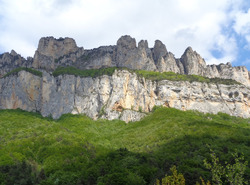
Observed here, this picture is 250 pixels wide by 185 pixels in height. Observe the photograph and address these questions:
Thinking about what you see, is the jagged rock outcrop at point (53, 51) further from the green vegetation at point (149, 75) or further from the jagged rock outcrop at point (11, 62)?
the green vegetation at point (149, 75)

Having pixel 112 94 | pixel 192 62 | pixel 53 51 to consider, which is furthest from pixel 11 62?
pixel 192 62

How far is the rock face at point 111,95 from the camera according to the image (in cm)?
12688

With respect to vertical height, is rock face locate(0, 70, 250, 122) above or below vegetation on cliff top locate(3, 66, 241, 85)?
below

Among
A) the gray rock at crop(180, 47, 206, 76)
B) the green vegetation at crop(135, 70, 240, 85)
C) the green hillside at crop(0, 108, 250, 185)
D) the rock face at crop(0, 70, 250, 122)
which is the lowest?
the green hillside at crop(0, 108, 250, 185)

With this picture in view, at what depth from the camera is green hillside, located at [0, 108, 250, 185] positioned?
53.6m

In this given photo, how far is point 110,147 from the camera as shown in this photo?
3585 inches

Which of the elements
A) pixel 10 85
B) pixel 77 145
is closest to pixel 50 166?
pixel 77 145

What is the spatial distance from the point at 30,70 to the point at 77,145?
76.9m

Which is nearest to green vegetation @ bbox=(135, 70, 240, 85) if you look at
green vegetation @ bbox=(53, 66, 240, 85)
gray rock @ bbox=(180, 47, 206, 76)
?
green vegetation @ bbox=(53, 66, 240, 85)

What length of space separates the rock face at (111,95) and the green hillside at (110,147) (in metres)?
11.9

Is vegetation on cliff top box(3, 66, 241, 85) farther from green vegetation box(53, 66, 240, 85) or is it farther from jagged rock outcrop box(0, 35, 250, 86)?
jagged rock outcrop box(0, 35, 250, 86)

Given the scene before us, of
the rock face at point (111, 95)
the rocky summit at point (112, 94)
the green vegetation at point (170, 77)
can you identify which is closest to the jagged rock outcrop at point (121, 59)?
the rocky summit at point (112, 94)

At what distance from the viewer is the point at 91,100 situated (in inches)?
5059

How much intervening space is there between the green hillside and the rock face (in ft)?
39.2
